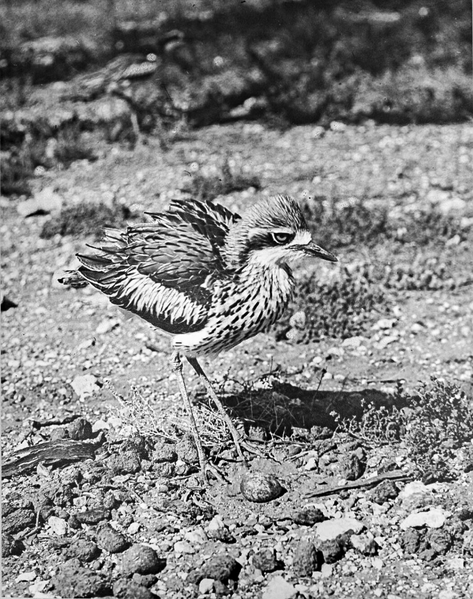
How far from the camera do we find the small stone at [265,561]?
4.69 m

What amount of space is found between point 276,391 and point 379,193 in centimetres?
297

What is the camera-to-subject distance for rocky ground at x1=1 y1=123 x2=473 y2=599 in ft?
15.6

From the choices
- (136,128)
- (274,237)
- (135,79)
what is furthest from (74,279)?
(135,79)

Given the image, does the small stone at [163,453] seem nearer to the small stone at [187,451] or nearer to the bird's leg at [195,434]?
the small stone at [187,451]

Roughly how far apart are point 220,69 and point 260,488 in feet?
20.6

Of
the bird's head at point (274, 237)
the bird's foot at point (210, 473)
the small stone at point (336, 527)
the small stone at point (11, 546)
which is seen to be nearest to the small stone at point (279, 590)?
the small stone at point (336, 527)

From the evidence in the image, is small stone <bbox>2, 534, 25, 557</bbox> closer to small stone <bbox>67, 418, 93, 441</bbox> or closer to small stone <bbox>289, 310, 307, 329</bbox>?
small stone <bbox>67, 418, 93, 441</bbox>

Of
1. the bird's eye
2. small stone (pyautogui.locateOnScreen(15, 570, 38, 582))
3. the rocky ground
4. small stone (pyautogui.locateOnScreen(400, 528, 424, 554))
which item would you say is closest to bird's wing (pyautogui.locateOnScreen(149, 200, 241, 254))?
the bird's eye

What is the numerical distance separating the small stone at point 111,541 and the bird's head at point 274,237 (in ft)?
4.82

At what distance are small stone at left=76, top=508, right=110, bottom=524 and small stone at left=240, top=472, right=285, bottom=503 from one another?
709mm

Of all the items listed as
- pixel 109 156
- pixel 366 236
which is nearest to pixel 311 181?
pixel 366 236

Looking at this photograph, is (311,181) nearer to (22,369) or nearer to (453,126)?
(453,126)

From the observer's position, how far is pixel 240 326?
5.07m

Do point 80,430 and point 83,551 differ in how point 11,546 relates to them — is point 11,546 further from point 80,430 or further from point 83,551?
point 80,430
